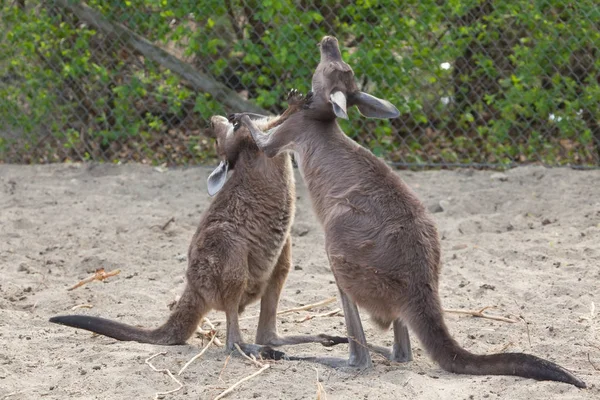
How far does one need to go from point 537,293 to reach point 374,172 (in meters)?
1.58

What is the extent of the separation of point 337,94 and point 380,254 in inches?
44.2

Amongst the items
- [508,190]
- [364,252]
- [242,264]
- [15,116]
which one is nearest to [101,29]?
[15,116]

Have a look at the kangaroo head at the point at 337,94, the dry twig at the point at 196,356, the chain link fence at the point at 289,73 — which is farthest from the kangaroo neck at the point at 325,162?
the chain link fence at the point at 289,73

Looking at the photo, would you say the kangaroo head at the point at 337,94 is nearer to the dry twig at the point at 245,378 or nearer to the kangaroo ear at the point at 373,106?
the kangaroo ear at the point at 373,106

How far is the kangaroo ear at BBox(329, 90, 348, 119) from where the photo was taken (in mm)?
4805

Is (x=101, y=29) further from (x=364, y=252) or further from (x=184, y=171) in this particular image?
(x=364, y=252)

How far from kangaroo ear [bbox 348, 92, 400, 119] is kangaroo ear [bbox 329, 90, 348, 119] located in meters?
0.18

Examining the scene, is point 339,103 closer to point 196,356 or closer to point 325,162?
point 325,162

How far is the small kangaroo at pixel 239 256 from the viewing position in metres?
4.73

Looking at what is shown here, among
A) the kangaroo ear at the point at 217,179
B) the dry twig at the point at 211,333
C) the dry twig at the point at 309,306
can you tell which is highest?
the kangaroo ear at the point at 217,179

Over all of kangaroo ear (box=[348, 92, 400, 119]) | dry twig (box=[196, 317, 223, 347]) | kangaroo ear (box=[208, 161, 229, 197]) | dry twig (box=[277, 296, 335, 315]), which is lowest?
dry twig (box=[196, 317, 223, 347])

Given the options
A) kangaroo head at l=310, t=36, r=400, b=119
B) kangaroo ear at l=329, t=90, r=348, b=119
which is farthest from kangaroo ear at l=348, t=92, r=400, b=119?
kangaroo ear at l=329, t=90, r=348, b=119

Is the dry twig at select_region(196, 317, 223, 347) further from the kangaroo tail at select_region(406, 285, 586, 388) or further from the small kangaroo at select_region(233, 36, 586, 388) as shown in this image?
the kangaroo tail at select_region(406, 285, 586, 388)

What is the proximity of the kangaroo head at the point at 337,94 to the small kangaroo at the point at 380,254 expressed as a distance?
0.30 ft
